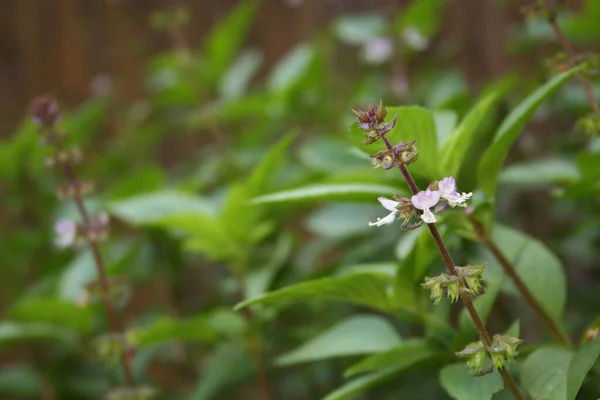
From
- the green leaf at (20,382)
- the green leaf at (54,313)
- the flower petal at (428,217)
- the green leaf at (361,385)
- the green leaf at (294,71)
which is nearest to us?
the flower petal at (428,217)

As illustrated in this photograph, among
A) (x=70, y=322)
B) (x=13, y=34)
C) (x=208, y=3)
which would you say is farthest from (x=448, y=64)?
(x=13, y=34)

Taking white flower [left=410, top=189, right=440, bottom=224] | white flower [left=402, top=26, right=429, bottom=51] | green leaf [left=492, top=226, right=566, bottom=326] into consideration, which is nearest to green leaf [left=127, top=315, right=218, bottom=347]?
green leaf [left=492, top=226, right=566, bottom=326]

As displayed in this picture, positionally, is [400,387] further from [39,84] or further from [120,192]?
[39,84]

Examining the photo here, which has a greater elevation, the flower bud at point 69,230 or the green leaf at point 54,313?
the flower bud at point 69,230

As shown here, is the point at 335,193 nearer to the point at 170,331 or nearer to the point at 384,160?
the point at 384,160

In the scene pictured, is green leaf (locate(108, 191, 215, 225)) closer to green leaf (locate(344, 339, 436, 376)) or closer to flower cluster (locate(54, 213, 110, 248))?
flower cluster (locate(54, 213, 110, 248))

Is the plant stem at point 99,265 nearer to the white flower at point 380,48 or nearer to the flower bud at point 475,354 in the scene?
the flower bud at point 475,354

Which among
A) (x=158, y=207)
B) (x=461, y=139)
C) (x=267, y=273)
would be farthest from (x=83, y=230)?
(x=461, y=139)

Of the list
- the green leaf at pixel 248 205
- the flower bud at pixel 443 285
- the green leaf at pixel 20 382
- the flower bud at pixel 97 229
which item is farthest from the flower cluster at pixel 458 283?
the green leaf at pixel 20 382
